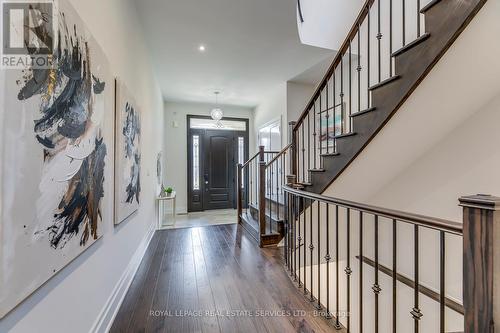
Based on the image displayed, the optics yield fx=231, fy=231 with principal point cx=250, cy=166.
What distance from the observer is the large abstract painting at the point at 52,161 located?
0.77 metres

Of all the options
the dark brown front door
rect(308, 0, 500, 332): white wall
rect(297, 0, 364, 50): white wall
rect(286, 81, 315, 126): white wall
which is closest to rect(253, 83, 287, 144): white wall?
rect(286, 81, 315, 126): white wall

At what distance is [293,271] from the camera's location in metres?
2.55

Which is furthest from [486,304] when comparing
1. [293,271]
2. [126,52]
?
[126,52]

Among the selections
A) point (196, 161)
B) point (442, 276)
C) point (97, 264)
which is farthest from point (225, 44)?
point (196, 161)

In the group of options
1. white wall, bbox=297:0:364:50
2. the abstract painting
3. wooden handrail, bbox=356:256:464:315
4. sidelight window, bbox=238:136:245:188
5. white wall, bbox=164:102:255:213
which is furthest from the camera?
sidelight window, bbox=238:136:245:188

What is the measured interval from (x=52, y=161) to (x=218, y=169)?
18.6 ft

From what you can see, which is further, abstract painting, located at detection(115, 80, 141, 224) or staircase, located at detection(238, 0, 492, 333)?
abstract painting, located at detection(115, 80, 141, 224)

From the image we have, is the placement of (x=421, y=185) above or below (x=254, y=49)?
below

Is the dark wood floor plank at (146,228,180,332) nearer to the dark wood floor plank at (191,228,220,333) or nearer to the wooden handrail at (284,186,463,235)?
the dark wood floor plank at (191,228,220,333)

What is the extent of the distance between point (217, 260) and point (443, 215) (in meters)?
2.62

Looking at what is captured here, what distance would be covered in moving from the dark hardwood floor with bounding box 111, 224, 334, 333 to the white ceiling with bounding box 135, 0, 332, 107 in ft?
9.81

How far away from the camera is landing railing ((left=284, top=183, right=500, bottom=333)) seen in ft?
2.71

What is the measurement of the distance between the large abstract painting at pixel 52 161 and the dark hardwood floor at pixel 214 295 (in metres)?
0.89

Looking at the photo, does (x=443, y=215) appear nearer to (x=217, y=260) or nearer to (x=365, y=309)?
(x=365, y=309)
